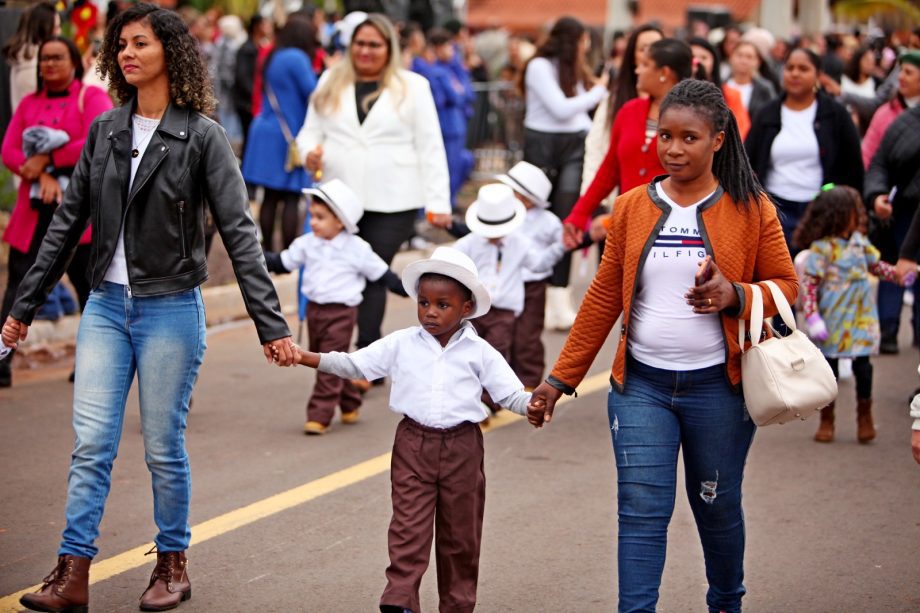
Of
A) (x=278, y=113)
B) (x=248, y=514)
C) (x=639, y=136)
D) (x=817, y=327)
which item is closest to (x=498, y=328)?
(x=639, y=136)

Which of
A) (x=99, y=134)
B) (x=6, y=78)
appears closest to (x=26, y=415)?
(x=6, y=78)

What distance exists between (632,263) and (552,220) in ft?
13.8

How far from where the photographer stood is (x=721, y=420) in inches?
181

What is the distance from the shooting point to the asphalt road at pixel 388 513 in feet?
18.2

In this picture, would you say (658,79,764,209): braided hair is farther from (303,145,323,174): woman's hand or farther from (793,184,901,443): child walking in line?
(303,145,323,174): woman's hand

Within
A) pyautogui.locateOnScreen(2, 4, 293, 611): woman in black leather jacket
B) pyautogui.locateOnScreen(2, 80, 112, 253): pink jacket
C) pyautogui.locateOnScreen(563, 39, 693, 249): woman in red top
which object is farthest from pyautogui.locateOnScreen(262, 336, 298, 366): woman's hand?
pyautogui.locateOnScreen(2, 80, 112, 253): pink jacket

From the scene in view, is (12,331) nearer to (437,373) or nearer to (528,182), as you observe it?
(437,373)

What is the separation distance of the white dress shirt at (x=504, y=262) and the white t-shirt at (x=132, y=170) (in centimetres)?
323

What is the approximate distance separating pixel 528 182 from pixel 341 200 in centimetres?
116

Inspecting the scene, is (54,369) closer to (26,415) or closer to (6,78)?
(26,415)

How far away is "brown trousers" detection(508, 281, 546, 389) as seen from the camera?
875 centimetres

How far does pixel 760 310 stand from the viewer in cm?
445

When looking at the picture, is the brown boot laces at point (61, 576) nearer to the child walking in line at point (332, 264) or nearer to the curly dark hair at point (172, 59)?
the curly dark hair at point (172, 59)

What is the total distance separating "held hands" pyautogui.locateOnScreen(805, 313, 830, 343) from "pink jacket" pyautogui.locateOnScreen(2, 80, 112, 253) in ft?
13.4
